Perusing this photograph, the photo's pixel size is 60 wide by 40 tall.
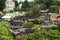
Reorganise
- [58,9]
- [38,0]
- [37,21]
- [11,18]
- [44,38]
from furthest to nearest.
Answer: [38,0] < [58,9] < [11,18] < [37,21] < [44,38]

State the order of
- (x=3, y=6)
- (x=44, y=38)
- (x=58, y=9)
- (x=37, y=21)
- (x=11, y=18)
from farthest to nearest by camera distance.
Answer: (x=3, y=6)
(x=58, y=9)
(x=11, y=18)
(x=37, y=21)
(x=44, y=38)

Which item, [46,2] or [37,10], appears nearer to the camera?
[37,10]

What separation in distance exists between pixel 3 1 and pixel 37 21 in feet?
24.7

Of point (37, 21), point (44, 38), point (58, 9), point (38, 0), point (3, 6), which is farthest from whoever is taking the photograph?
point (38, 0)

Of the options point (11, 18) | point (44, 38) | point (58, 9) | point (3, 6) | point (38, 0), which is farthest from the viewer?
point (38, 0)

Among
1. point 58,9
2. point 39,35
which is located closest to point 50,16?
point 58,9

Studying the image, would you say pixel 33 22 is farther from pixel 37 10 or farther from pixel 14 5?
pixel 14 5

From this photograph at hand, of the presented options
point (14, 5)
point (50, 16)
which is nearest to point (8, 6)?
point (14, 5)

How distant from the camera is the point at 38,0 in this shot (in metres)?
26.7

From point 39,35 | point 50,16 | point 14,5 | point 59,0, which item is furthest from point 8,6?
point 39,35

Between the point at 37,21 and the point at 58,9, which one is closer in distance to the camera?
the point at 37,21

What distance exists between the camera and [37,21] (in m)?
17.6

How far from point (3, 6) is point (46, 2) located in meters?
4.01

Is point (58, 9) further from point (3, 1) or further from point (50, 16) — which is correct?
point (3, 1)
